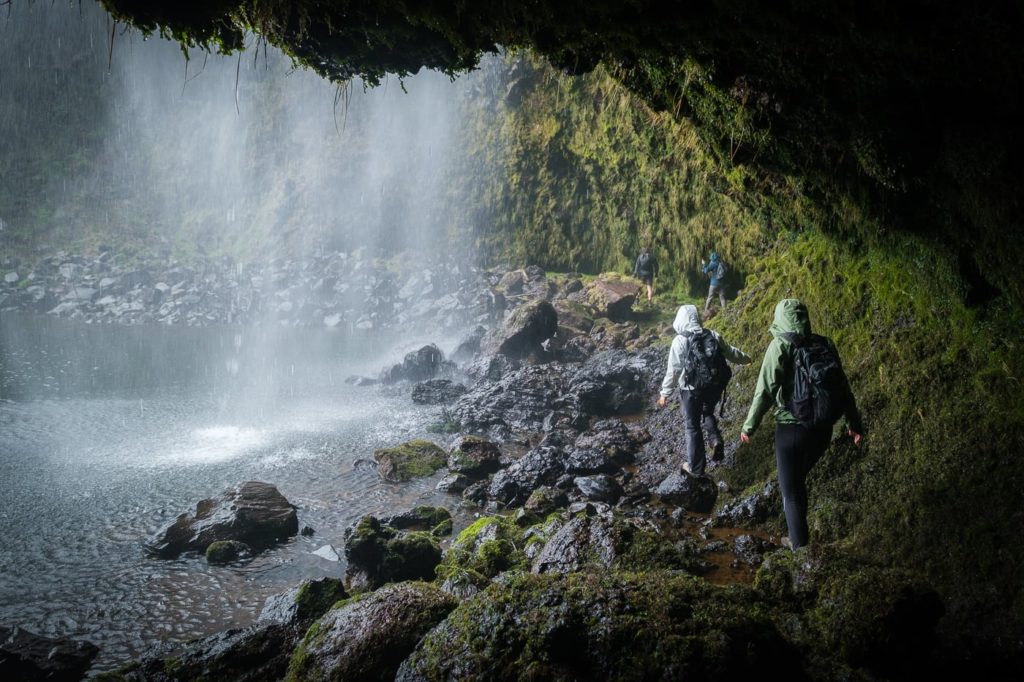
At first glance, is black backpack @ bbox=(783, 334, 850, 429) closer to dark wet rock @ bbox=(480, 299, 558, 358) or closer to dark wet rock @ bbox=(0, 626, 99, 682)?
dark wet rock @ bbox=(0, 626, 99, 682)

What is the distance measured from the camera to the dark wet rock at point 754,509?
5680 millimetres

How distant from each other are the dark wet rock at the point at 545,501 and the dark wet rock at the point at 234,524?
347 cm

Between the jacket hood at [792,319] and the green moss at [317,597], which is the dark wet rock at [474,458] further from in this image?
the jacket hood at [792,319]

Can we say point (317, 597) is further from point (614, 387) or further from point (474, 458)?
point (614, 387)

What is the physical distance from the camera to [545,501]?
718 cm

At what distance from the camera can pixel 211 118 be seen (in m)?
57.1

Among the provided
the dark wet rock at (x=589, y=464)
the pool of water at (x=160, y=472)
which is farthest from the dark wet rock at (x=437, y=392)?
the dark wet rock at (x=589, y=464)

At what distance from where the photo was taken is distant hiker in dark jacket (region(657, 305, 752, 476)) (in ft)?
22.0

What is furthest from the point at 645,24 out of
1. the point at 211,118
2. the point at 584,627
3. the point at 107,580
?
the point at 211,118

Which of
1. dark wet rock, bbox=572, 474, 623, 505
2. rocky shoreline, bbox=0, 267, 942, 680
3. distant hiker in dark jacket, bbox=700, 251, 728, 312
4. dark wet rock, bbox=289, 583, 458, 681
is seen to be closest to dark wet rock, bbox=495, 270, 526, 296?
distant hiker in dark jacket, bbox=700, 251, 728, 312

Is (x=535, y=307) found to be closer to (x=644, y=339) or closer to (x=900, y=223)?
(x=644, y=339)

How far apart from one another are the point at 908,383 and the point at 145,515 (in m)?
10.6

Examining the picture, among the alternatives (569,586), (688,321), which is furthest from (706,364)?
(569,586)

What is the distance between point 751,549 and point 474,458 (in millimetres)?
5482
